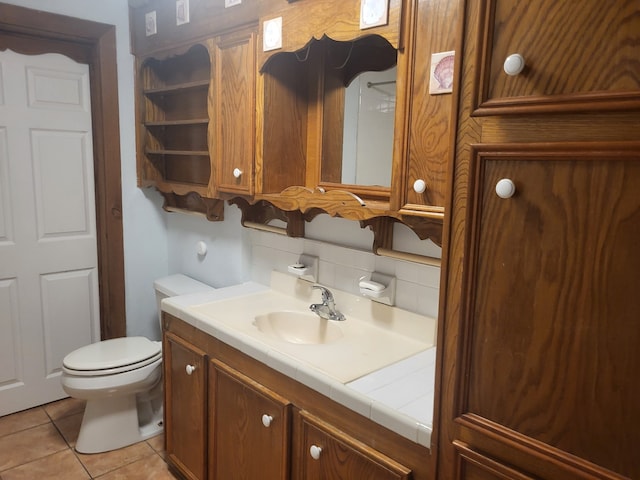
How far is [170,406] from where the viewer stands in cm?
208

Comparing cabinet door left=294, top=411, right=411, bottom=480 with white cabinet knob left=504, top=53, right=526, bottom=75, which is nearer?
white cabinet knob left=504, top=53, right=526, bottom=75

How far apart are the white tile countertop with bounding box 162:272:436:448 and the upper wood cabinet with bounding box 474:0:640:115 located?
732 mm

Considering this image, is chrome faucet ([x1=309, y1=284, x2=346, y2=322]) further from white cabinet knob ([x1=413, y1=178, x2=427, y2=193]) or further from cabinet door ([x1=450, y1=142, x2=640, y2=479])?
cabinet door ([x1=450, y1=142, x2=640, y2=479])

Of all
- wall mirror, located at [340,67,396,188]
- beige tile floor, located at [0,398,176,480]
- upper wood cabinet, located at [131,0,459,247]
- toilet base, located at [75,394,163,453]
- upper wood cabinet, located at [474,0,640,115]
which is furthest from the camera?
toilet base, located at [75,394,163,453]

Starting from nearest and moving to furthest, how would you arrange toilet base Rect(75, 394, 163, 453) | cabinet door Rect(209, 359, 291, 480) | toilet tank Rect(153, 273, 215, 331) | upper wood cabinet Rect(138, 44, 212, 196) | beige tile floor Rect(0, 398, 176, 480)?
cabinet door Rect(209, 359, 291, 480)
beige tile floor Rect(0, 398, 176, 480)
toilet base Rect(75, 394, 163, 453)
upper wood cabinet Rect(138, 44, 212, 196)
toilet tank Rect(153, 273, 215, 331)

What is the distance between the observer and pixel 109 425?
91.9 inches

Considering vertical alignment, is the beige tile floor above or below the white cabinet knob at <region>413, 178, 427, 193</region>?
below

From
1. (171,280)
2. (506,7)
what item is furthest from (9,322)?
(506,7)

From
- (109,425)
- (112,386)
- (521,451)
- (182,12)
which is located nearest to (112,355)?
(112,386)

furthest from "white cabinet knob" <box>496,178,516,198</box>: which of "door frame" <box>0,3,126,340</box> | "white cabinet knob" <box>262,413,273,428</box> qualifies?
"door frame" <box>0,3,126,340</box>

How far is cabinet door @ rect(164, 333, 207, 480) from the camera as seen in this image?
1.86 m

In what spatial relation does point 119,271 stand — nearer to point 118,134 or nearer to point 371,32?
point 118,134

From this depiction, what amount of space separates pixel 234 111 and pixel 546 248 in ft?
4.81

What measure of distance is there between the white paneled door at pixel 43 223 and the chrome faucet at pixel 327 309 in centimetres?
157
